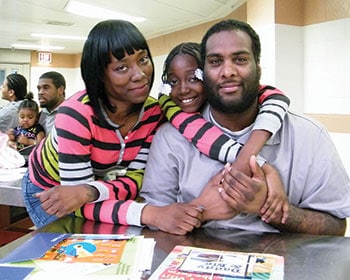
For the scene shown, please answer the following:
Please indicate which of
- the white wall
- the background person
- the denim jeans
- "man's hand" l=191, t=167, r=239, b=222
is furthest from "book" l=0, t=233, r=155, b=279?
the background person

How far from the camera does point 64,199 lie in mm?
1112


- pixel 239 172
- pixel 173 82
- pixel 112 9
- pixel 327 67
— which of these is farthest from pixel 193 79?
pixel 112 9

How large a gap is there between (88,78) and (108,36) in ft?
0.49

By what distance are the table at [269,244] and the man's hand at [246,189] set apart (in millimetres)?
78

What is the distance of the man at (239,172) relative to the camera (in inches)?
43.3

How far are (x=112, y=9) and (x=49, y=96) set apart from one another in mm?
1775

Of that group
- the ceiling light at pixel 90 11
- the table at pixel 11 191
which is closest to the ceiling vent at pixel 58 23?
the ceiling light at pixel 90 11

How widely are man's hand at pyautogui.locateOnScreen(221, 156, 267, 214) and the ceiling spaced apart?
3.46 m

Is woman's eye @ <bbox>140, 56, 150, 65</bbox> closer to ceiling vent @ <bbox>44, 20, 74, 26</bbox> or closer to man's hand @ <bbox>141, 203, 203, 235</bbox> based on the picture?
man's hand @ <bbox>141, 203, 203, 235</bbox>

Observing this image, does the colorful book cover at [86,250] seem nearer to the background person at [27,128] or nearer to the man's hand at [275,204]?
the man's hand at [275,204]

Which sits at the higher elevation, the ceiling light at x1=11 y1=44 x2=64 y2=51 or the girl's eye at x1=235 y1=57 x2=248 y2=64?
the ceiling light at x1=11 y1=44 x2=64 y2=51

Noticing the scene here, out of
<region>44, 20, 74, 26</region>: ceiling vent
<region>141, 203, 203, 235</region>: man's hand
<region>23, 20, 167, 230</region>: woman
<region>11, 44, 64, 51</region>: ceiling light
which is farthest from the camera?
<region>11, 44, 64, 51</region>: ceiling light

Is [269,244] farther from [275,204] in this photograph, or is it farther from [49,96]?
[49,96]

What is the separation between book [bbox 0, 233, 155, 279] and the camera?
2.57 ft
